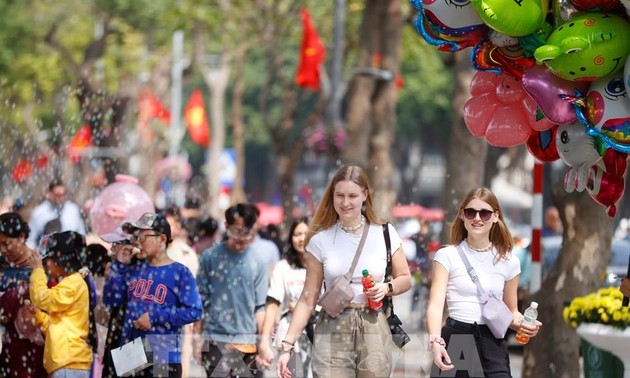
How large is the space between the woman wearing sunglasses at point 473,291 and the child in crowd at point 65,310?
2.44m

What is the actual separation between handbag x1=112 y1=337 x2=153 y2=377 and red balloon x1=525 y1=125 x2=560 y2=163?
2.67m

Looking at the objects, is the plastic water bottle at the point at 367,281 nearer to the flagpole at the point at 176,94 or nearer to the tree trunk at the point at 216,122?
the tree trunk at the point at 216,122

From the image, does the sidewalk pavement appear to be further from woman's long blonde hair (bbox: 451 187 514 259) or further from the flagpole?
the flagpole

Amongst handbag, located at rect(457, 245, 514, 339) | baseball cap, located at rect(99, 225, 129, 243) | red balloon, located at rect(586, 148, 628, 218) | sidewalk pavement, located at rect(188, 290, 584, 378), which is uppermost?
red balloon, located at rect(586, 148, 628, 218)

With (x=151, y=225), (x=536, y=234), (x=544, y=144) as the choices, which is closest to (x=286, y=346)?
(x=151, y=225)

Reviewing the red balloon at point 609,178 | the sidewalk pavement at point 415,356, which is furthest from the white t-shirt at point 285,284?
the red balloon at point 609,178

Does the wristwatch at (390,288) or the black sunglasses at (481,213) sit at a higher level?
the black sunglasses at (481,213)

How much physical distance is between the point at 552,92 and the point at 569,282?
15.2 ft

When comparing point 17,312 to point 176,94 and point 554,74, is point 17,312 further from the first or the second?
point 176,94

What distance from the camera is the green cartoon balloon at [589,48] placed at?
7422mm

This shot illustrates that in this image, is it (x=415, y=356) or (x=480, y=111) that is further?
(x=415, y=356)

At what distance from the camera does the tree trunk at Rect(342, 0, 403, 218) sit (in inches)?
797

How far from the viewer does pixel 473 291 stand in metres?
7.99

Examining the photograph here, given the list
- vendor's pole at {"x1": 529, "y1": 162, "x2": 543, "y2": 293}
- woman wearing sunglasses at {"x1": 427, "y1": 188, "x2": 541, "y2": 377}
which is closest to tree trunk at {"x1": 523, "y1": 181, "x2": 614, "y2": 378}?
vendor's pole at {"x1": 529, "y1": 162, "x2": 543, "y2": 293}
